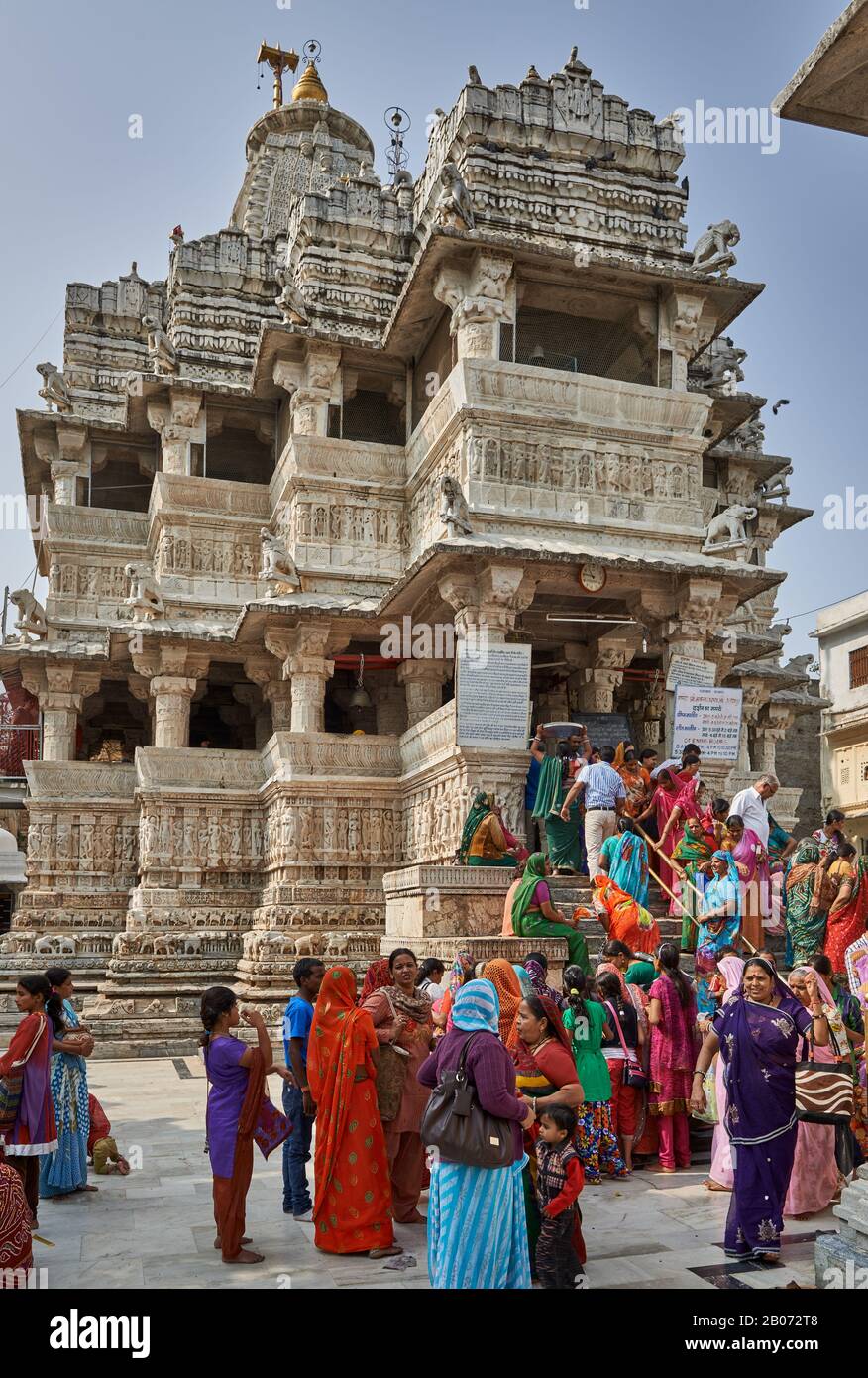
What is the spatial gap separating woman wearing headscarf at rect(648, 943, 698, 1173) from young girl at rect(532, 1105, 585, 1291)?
286cm

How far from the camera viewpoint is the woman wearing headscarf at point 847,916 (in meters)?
9.61

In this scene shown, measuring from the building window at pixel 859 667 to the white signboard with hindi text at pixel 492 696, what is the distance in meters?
19.2

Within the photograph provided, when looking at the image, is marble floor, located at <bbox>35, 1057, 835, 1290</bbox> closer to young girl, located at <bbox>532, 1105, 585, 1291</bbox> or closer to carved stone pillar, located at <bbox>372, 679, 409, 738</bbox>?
young girl, located at <bbox>532, 1105, 585, 1291</bbox>

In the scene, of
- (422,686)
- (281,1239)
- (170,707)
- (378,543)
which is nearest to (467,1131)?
(281,1239)

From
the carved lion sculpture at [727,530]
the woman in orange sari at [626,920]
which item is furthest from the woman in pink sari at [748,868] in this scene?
the carved lion sculpture at [727,530]

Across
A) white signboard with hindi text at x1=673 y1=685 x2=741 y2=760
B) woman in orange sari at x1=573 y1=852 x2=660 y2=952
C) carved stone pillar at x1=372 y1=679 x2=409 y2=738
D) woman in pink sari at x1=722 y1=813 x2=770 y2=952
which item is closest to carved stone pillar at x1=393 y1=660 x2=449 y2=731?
carved stone pillar at x1=372 y1=679 x2=409 y2=738

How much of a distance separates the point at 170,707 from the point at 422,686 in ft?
15.7

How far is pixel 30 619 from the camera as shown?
21703 millimetres

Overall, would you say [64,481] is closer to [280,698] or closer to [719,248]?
[280,698]

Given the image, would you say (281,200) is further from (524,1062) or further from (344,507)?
(524,1062)

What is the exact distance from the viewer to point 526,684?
570 inches

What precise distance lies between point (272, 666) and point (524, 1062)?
14721 millimetres

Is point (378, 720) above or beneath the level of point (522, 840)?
above
